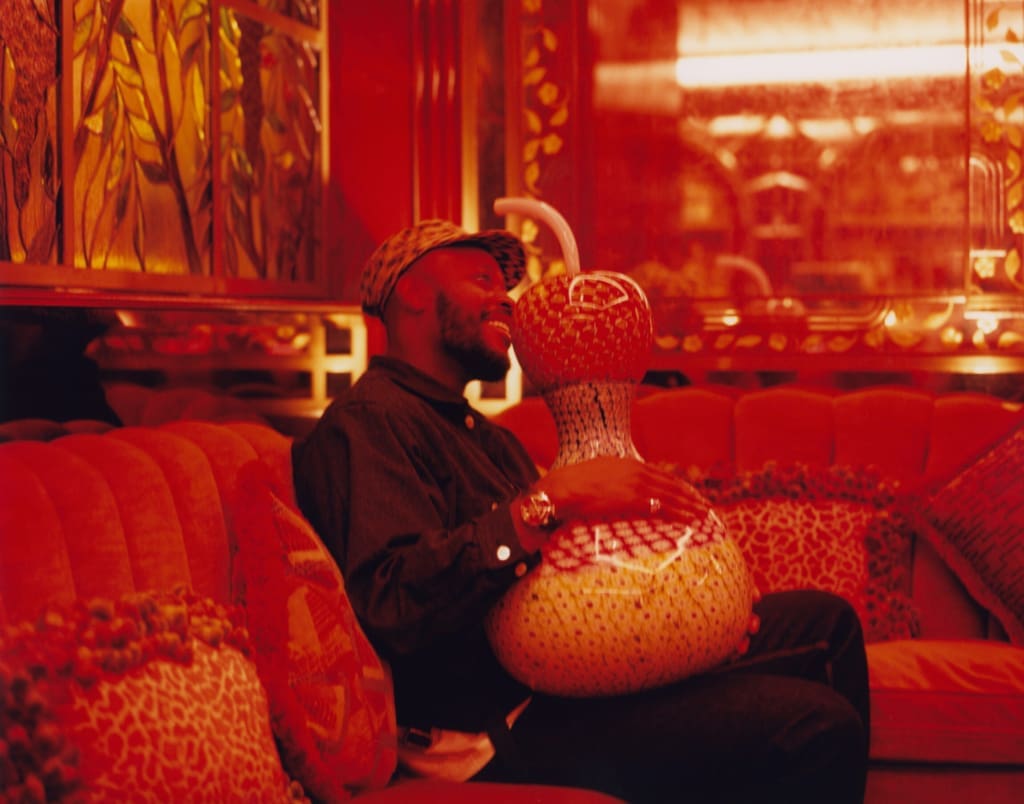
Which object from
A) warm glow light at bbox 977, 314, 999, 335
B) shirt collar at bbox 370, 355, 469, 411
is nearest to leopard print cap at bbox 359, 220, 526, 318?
shirt collar at bbox 370, 355, 469, 411

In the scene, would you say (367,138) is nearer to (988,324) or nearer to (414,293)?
(414,293)

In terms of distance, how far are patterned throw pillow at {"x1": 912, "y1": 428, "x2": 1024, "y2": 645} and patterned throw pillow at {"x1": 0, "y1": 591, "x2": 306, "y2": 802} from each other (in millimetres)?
1490

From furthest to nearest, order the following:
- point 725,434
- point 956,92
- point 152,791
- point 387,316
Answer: point 956,92
point 725,434
point 387,316
point 152,791

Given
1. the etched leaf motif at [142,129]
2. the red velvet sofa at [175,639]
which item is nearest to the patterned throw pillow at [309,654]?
the red velvet sofa at [175,639]

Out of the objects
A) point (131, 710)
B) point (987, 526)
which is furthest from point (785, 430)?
point (131, 710)

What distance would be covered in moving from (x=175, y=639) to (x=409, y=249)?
3.02 ft

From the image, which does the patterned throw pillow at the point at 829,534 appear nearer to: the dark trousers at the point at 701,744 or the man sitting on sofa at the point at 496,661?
the man sitting on sofa at the point at 496,661

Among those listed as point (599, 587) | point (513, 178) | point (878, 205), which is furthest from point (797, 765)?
point (513, 178)

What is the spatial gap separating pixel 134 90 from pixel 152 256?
12.3 inches

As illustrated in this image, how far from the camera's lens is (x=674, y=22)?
127 inches

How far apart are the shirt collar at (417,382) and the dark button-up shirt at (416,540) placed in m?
0.02

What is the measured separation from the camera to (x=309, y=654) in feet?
5.04

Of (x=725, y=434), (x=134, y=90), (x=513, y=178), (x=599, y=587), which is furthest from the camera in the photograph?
(x=513, y=178)

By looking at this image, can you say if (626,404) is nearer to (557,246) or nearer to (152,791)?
(152,791)
